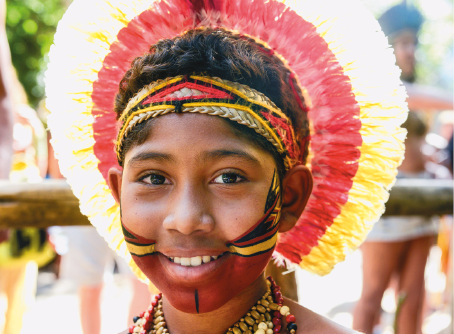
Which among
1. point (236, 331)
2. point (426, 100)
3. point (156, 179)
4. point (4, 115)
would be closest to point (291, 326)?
point (236, 331)

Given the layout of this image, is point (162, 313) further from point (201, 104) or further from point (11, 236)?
point (11, 236)

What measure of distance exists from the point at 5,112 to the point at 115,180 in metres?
1.25

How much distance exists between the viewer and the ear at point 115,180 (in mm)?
1557

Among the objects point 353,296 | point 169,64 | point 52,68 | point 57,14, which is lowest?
point 353,296

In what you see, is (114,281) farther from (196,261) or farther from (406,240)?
(196,261)

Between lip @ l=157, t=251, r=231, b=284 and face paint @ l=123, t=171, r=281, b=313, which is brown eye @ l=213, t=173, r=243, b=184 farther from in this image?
lip @ l=157, t=251, r=231, b=284

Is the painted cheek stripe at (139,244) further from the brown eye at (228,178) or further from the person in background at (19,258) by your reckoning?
the person in background at (19,258)

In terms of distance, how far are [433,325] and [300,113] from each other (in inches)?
166

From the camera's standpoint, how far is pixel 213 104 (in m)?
1.28

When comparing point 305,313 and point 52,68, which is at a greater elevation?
point 52,68

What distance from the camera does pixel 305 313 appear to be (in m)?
1.51

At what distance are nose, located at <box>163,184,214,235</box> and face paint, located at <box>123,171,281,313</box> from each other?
11 centimetres

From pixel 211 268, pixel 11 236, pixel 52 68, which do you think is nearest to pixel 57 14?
pixel 11 236

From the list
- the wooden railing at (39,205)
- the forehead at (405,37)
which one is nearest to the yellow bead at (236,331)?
the wooden railing at (39,205)
